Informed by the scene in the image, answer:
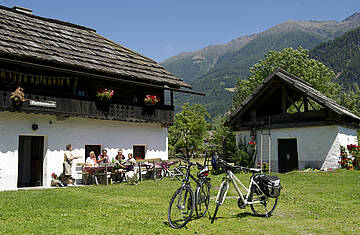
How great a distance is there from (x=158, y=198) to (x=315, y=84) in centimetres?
2853

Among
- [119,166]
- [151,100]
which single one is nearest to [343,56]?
[151,100]

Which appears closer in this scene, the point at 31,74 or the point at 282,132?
the point at 31,74

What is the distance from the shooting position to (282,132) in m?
18.9

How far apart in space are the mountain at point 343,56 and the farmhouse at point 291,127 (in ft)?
318

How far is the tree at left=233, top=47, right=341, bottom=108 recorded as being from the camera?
111 ft

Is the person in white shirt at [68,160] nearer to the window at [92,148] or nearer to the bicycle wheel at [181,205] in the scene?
the window at [92,148]

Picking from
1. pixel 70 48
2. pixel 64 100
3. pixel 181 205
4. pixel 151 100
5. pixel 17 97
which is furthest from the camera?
pixel 151 100

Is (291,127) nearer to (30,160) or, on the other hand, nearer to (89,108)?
(89,108)

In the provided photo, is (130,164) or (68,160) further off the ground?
(68,160)

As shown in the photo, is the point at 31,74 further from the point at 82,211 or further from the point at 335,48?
the point at 335,48

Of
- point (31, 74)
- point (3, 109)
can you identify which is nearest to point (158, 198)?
point (3, 109)

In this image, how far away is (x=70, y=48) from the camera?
655 inches

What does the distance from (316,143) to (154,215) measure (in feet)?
43.5

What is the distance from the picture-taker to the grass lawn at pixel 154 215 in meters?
5.71
